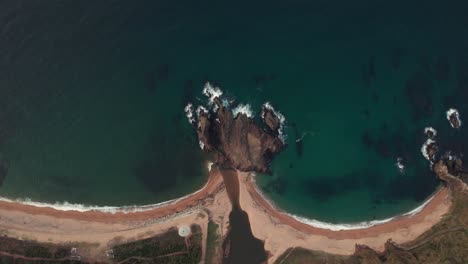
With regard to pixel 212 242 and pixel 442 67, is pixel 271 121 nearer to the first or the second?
pixel 212 242

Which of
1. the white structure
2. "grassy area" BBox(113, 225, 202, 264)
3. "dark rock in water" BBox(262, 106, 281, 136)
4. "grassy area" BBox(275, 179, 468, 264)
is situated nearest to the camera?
"grassy area" BBox(275, 179, 468, 264)

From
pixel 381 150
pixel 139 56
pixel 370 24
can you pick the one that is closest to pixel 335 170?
Answer: pixel 381 150

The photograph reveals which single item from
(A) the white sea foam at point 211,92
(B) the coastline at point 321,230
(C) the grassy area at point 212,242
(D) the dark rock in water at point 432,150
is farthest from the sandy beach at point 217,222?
(A) the white sea foam at point 211,92

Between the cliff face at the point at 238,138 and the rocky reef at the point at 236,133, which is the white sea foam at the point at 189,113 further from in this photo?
the cliff face at the point at 238,138

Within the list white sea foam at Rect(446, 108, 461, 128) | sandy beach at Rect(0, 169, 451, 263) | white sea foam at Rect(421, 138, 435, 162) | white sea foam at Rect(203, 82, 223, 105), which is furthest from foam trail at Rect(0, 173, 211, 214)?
white sea foam at Rect(446, 108, 461, 128)

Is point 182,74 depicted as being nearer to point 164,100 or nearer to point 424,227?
point 164,100

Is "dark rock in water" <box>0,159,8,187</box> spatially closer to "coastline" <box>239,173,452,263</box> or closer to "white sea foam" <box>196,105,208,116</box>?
"white sea foam" <box>196,105,208,116</box>
